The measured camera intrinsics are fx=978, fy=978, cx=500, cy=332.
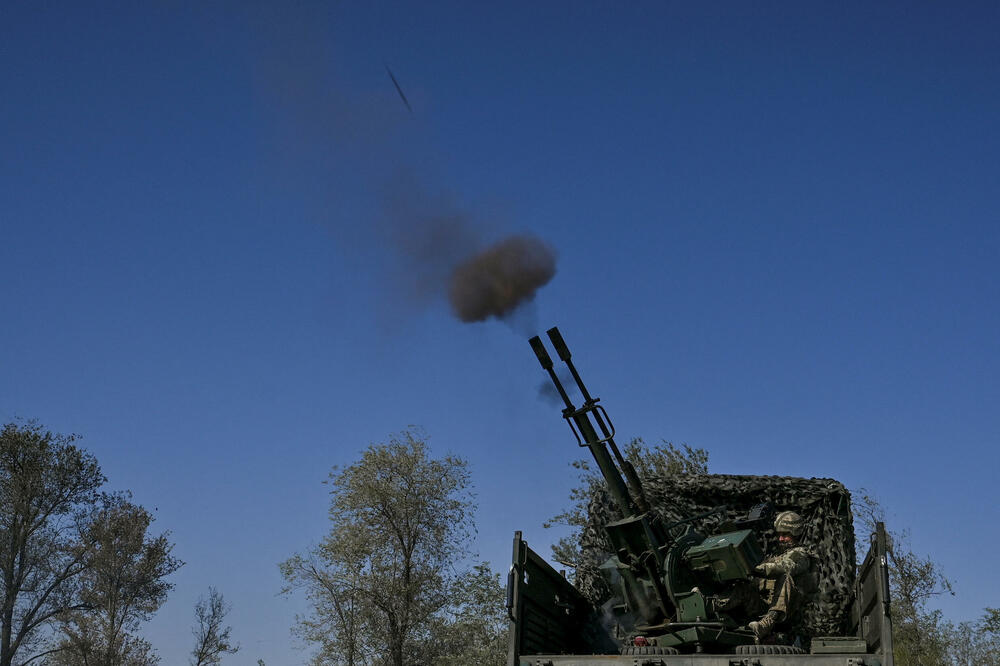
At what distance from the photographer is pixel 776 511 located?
47.5 feet

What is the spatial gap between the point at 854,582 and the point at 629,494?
12.4 ft

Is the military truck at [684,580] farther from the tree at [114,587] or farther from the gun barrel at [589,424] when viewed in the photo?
the tree at [114,587]

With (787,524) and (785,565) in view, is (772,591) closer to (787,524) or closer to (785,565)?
(785,565)

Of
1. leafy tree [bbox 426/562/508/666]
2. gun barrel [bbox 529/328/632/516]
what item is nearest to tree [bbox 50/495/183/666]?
leafy tree [bbox 426/562/508/666]

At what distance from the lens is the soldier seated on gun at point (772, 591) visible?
11.5 m

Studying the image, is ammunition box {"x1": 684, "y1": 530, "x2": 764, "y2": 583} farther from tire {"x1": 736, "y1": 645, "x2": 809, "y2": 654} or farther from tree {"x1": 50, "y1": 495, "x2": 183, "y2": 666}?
tree {"x1": 50, "y1": 495, "x2": 183, "y2": 666}

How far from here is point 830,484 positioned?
14156mm

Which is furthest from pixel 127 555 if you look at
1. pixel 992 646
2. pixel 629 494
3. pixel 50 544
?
pixel 992 646

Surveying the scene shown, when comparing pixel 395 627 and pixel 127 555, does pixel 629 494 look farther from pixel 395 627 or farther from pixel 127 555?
pixel 127 555

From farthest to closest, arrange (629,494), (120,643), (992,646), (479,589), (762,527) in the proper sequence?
(992,646)
(120,643)
(479,589)
(762,527)
(629,494)

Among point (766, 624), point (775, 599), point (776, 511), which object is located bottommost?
point (766, 624)

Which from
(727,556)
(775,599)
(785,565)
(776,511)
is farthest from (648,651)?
(776,511)

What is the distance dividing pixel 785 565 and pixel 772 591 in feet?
1.16

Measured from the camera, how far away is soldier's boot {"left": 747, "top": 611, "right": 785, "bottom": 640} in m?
11.1
